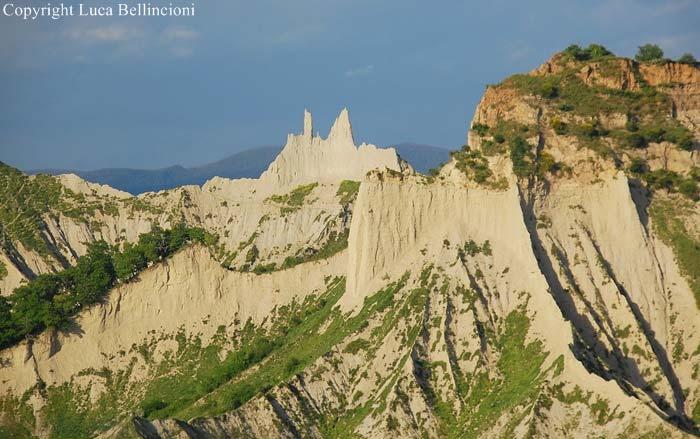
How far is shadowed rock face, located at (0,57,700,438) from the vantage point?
5850 centimetres

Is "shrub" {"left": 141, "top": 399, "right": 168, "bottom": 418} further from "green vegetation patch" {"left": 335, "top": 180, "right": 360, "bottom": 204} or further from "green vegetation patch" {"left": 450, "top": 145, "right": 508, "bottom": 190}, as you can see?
"green vegetation patch" {"left": 335, "top": 180, "right": 360, "bottom": 204}

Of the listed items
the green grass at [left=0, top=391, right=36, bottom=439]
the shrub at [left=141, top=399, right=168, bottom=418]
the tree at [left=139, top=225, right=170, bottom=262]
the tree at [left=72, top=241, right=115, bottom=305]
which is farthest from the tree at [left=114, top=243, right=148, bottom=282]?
the shrub at [left=141, top=399, right=168, bottom=418]

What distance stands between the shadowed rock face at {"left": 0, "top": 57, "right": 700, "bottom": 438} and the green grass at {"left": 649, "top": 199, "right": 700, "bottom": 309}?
0.09 metres

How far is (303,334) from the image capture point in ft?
230

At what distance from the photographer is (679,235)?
219ft

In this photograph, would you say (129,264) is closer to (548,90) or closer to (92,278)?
(92,278)

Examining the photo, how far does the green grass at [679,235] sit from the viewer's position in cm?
6562

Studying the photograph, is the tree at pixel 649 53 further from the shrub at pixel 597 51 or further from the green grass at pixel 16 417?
the green grass at pixel 16 417

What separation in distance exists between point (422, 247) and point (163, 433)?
62.5ft

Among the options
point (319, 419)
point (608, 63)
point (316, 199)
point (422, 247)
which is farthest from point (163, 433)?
point (316, 199)

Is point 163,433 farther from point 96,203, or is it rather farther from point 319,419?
point 96,203

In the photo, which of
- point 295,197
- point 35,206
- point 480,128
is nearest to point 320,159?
point 295,197

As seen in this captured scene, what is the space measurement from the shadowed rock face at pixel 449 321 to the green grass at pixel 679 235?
0.28 feet

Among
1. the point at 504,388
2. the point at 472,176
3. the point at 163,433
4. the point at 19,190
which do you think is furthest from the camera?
the point at 19,190
